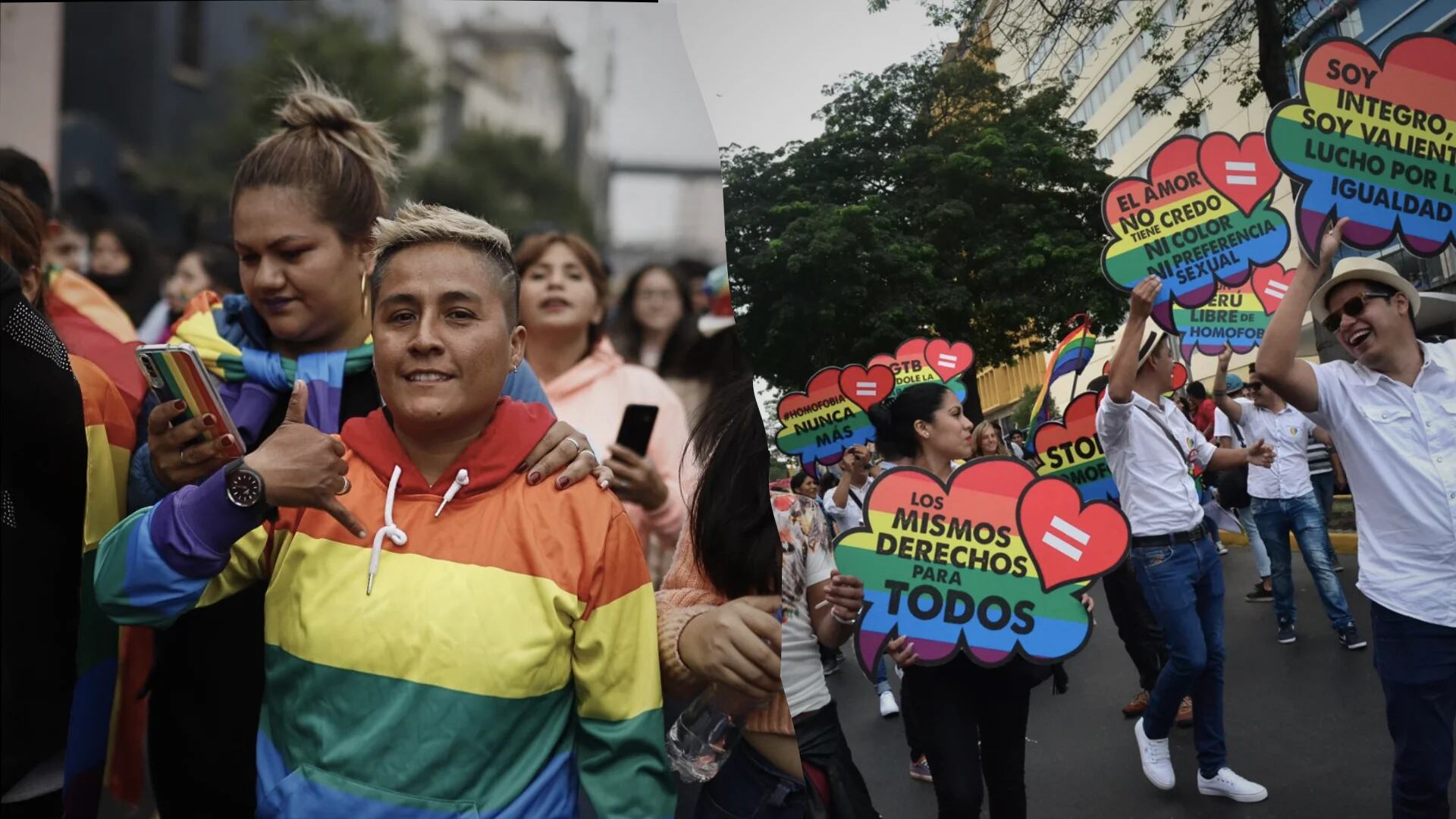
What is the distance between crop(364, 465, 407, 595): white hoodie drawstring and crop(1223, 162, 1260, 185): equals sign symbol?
125 centimetres

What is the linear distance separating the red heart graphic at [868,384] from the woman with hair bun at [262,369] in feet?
1.29

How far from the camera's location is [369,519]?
1.21m

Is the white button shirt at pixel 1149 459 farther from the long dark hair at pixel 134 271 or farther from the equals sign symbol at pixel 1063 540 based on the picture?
the long dark hair at pixel 134 271

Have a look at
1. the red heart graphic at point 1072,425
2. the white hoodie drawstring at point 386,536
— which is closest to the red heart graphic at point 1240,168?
the red heart graphic at point 1072,425

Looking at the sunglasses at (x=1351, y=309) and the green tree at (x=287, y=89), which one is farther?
the green tree at (x=287, y=89)

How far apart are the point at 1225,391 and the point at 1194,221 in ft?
0.78

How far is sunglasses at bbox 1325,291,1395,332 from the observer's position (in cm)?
110

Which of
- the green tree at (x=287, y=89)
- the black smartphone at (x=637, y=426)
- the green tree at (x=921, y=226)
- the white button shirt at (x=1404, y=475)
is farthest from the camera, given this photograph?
the green tree at (x=287, y=89)

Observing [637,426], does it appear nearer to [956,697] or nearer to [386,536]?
[386,536]

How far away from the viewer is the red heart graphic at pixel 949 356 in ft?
3.85

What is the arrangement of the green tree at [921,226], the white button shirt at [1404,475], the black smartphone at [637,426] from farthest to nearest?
the black smartphone at [637,426]
the green tree at [921,226]
the white button shirt at [1404,475]

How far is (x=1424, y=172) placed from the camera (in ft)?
3.63

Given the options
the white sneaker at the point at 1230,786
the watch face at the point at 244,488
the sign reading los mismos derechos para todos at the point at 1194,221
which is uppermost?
the sign reading los mismos derechos para todos at the point at 1194,221

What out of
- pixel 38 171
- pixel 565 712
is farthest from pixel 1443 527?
pixel 38 171
